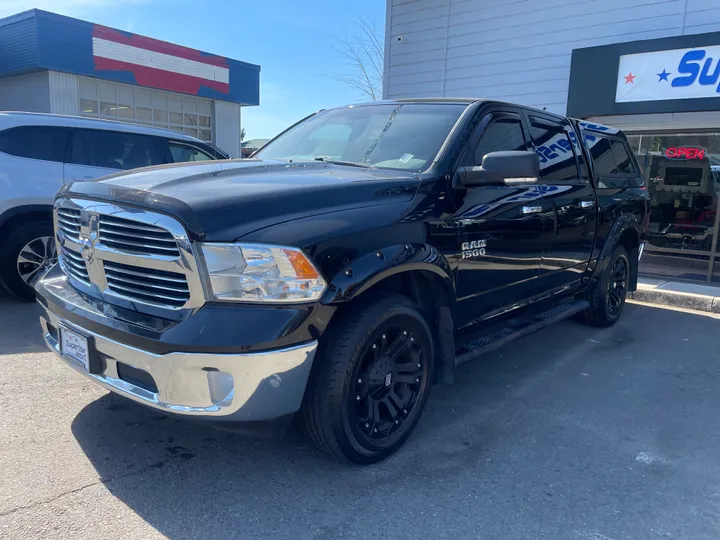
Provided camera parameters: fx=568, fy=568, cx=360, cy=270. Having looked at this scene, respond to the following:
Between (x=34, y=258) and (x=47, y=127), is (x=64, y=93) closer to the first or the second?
(x=47, y=127)

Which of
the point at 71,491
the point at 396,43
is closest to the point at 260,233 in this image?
the point at 71,491

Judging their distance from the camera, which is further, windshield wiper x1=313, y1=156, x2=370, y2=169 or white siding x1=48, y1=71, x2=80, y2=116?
white siding x1=48, y1=71, x2=80, y2=116

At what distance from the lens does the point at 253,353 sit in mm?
2383

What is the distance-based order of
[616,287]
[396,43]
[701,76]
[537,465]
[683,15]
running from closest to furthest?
[537,465], [616,287], [701,76], [683,15], [396,43]

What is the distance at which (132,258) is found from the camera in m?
2.61

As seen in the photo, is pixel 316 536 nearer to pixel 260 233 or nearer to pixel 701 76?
pixel 260 233

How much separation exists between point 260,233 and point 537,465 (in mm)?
1982

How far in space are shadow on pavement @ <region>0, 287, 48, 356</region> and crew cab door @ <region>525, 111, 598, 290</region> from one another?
419 centimetres

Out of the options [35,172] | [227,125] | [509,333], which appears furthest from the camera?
[227,125]

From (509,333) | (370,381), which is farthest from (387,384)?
(509,333)

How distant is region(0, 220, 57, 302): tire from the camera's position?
5.70 m

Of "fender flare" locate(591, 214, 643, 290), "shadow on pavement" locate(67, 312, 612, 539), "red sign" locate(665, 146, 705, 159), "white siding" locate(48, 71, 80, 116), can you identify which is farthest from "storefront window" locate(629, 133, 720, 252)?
"white siding" locate(48, 71, 80, 116)

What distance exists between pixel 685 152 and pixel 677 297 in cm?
332

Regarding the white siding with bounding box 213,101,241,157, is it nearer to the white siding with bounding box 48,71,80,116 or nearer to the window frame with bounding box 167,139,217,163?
the white siding with bounding box 48,71,80,116
